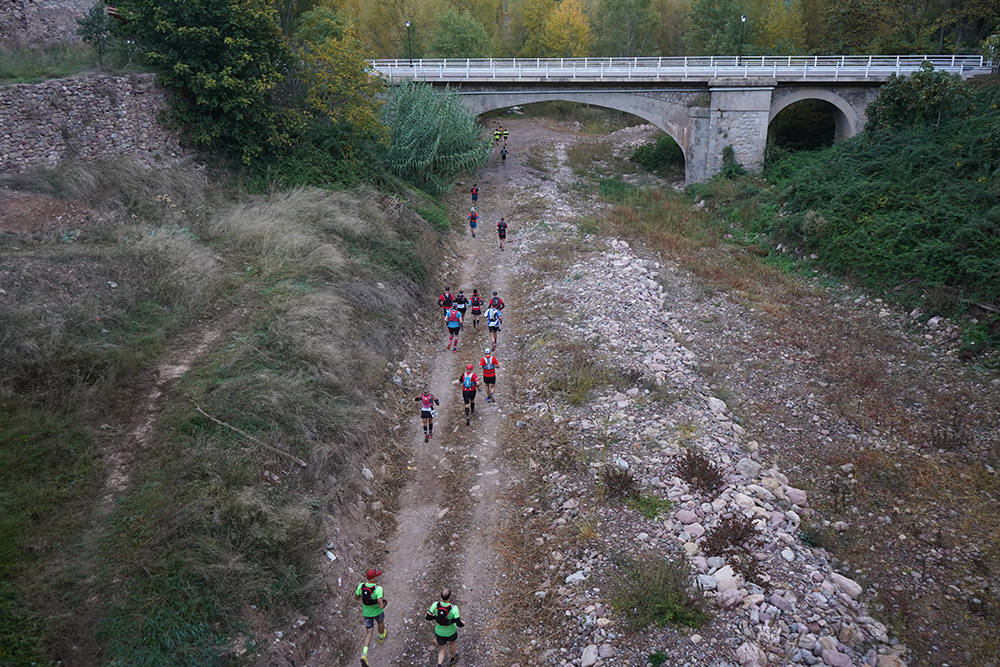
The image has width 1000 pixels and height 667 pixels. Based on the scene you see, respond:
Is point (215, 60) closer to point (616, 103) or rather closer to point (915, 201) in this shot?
point (616, 103)

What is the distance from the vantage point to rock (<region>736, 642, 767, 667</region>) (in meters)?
9.45

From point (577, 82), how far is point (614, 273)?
20196 mm

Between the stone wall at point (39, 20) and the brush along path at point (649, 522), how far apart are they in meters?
22.8

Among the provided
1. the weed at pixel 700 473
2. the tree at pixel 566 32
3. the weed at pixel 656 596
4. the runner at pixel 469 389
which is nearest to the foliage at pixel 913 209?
the weed at pixel 700 473

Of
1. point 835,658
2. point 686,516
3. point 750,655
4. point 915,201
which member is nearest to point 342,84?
point 686,516

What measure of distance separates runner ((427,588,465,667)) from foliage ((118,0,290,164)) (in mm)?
21474

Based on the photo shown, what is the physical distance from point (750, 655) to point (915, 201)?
23830 millimetres

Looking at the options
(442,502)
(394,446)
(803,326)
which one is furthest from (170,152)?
(803,326)

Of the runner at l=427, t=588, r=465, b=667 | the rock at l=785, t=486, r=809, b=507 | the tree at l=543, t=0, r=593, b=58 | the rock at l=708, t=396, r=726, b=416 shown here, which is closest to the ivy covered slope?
the rock at l=708, t=396, r=726, b=416

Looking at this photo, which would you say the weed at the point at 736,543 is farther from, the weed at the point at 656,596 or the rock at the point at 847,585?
the rock at the point at 847,585

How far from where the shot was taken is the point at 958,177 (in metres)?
26.2

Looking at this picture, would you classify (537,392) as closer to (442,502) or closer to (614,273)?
(442,502)

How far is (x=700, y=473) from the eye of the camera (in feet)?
43.1

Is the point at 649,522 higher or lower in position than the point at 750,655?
higher
